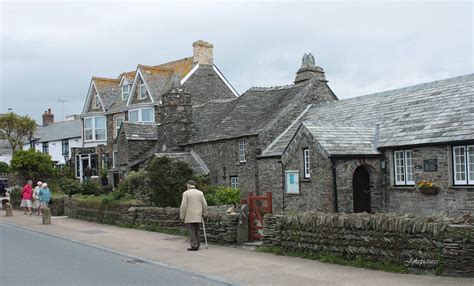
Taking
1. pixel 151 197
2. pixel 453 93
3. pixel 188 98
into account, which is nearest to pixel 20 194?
pixel 188 98

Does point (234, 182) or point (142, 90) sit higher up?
point (142, 90)

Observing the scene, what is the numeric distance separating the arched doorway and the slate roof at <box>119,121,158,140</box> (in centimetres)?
1732

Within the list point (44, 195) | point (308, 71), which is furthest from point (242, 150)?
point (44, 195)

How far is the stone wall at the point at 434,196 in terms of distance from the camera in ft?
57.1

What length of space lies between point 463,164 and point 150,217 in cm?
1119

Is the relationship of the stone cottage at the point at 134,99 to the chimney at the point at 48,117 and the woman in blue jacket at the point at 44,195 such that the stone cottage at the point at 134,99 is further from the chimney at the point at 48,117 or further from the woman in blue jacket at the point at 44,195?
the chimney at the point at 48,117

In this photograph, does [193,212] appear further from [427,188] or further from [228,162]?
[228,162]

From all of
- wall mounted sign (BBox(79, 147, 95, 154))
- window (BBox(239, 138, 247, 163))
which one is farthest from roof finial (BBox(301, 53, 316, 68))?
wall mounted sign (BBox(79, 147, 95, 154))

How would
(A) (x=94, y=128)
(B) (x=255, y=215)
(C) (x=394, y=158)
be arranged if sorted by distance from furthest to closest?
(A) (x=94, y=128) < (C) (x=394, y=158) < (B) (x=255, y=215)

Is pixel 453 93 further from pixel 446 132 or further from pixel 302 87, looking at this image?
pixel 302 87

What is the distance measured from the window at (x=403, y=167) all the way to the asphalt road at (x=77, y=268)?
10355 mm

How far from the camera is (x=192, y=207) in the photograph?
15.2 metres

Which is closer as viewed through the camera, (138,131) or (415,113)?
(415,113)

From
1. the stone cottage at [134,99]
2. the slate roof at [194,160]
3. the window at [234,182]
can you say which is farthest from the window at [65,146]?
the window at [234,182]
